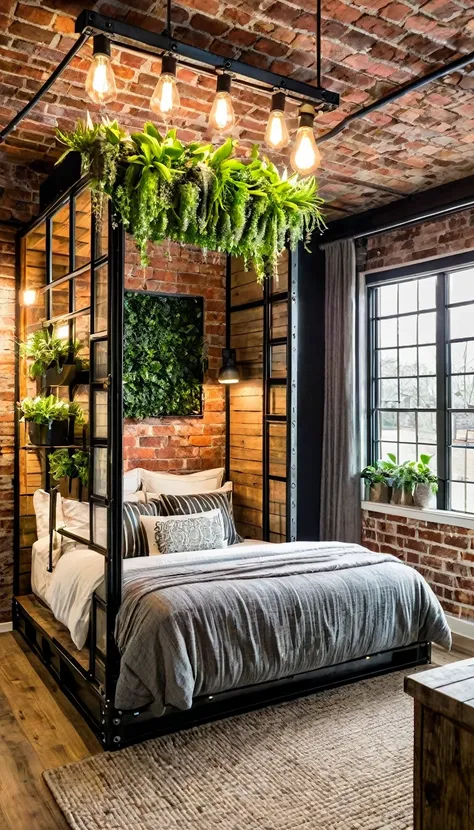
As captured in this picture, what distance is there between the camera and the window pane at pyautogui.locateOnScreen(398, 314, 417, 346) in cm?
489

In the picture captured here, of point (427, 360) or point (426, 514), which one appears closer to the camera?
point (426, 514)

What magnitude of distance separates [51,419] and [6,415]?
2.92 feet

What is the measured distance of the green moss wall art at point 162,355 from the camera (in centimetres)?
478

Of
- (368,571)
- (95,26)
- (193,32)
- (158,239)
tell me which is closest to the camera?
(95,26)

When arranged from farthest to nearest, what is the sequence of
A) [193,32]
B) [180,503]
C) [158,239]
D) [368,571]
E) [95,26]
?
1. [180,503]
2. [368,571]
3. [158,239]
4. [193,32]
5. [95,26]

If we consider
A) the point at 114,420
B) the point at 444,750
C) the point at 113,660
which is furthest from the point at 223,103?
the point at 113,660

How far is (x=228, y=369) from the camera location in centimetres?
476

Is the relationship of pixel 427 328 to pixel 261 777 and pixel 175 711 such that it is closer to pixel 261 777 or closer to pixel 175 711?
pixel 175 711

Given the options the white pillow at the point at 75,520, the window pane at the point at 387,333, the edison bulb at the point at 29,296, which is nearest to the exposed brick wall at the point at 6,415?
the edison bulb at the point at 29,296

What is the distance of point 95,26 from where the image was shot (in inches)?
86.4

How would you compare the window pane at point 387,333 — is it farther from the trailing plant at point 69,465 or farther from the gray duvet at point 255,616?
the trailing plant at point 69,465

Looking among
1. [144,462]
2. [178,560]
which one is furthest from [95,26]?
[144,462]

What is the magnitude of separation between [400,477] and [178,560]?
1.89m

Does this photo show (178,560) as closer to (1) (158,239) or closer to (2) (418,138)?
(1) (158,239)
